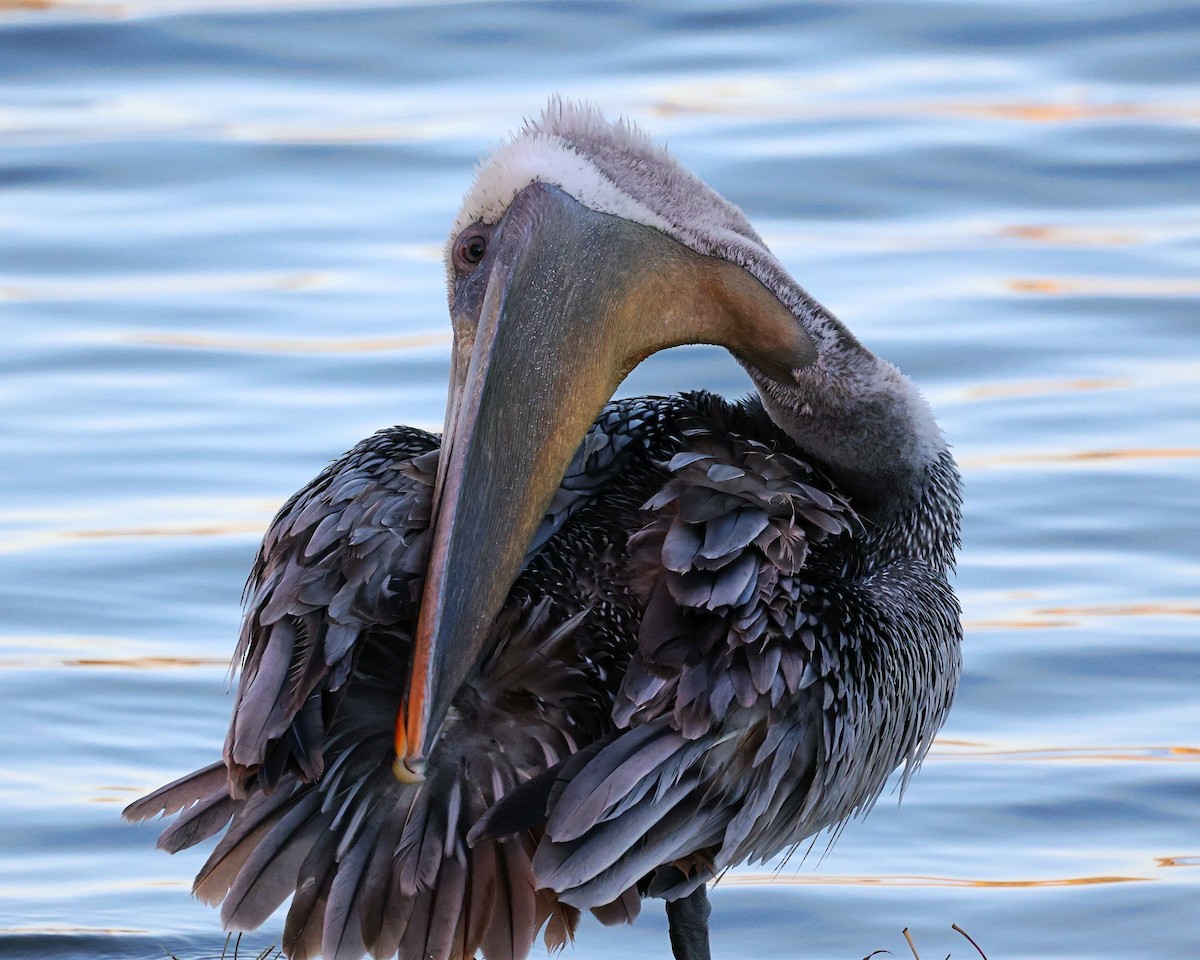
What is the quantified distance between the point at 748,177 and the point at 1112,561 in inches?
134

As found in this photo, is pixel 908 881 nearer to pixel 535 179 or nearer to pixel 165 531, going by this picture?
pixel 535 179

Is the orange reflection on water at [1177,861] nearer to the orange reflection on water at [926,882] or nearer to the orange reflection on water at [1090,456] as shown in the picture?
the orange reflection on water at [926,882]

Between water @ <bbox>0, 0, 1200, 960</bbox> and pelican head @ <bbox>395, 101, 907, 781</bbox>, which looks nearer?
pelican head @ <bbox>395, 101, 907, 781</bbox>

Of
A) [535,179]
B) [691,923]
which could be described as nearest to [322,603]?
[535,179]

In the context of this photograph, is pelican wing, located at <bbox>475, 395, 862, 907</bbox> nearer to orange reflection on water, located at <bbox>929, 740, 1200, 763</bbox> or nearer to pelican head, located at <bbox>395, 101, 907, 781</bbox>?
pelican head, located at <bbox>395, 101, 907, 781</bbox>

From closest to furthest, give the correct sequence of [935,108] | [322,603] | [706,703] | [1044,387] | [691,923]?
[706,703], [322,603], [691,923], [1044,387], [935,108]

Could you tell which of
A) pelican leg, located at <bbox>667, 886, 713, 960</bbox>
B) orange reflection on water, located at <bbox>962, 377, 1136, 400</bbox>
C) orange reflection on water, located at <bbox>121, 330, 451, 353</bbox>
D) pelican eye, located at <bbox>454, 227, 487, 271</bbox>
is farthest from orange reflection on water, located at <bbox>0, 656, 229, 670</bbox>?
orange reflection on water, located at <bbox>962, 377, 1136, 400</bbox>

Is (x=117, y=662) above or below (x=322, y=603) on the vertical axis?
below

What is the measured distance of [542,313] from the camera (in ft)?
12.9

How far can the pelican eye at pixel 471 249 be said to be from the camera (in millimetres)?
3996

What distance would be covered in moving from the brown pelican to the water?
118 cm

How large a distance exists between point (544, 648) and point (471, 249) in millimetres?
731

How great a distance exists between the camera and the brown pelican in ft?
12.3

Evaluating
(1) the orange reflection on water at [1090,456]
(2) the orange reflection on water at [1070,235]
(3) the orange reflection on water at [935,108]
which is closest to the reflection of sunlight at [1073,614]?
(1) the orange reflection on water at [1090,456]
